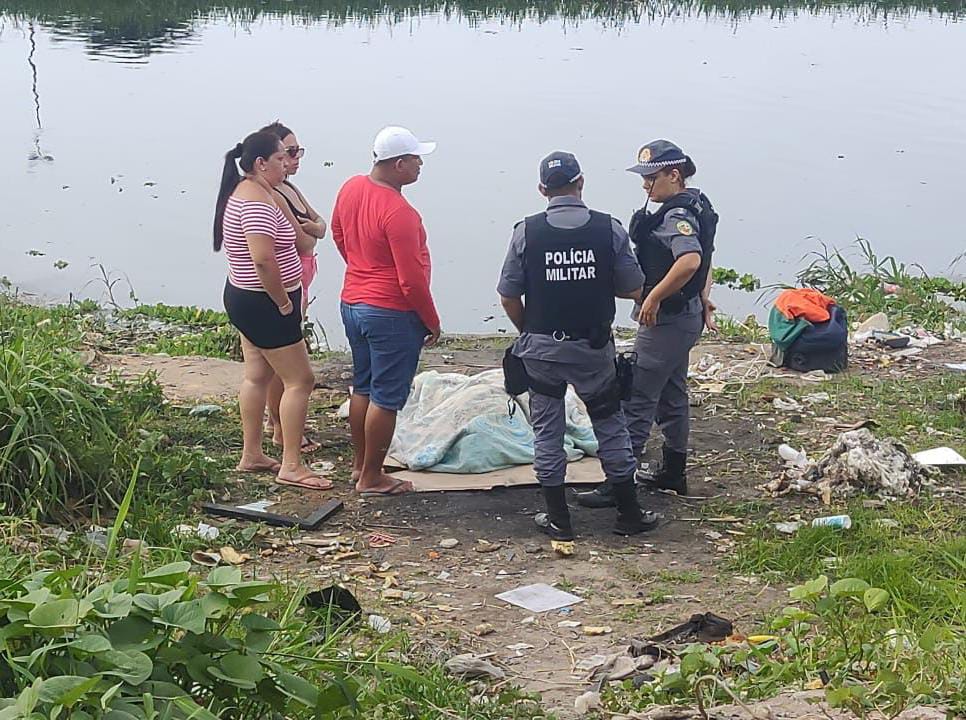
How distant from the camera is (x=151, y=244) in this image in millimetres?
11781

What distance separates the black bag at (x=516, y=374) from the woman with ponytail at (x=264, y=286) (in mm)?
1017

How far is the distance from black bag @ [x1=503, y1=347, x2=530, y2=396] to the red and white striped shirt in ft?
3.56

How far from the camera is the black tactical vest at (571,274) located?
17.4 ft

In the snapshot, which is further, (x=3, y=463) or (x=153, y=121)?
(x=153, y=121)

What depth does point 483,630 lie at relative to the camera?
4543 mm

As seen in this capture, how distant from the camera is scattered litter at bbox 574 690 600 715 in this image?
12.2 ft

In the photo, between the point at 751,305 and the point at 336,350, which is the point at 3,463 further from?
the point at 751,305

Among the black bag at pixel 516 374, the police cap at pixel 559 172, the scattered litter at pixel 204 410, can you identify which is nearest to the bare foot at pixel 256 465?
the scattered litter at pixel 204 410

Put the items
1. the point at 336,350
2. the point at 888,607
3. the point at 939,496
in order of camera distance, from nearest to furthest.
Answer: the point at 888,607 → the point at 939,496 → the point at 336,350

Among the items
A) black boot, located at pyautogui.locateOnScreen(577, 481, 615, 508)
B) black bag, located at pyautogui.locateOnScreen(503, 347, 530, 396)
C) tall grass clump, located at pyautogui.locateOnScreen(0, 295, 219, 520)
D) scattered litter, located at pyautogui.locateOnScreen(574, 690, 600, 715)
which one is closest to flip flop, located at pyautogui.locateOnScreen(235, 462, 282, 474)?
tall grass clump, located at pyautogui.locateOnScreen(0, 295, 219, 520)

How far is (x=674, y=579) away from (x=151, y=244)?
7.92 m

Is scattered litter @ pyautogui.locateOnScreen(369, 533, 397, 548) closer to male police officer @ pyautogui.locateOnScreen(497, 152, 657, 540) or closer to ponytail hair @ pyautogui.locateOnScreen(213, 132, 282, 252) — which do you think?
male police officer @ pyautogui.locateOnScreen(497, 152, 657, 540)

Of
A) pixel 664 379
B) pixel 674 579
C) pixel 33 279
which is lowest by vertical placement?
pixel 33 279

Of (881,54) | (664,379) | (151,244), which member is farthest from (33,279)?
(881,54)
